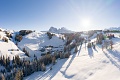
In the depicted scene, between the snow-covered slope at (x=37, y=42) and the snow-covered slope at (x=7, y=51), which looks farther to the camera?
the snow-covered slope at (x=37, y=42)

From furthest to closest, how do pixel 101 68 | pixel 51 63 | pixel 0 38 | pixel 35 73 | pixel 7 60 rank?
1. pixel 0 38
2. pixel 7 60
3. pixel 51 63
4. pixel 35 73
5. pixel 101 68

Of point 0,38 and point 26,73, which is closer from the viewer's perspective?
point 26,73

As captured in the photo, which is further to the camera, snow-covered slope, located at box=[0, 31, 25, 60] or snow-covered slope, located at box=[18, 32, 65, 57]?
snow-covered slope, located at box=[18, 32, 65, 57]

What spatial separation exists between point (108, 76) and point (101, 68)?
10.5 feet

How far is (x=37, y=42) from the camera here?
169ft

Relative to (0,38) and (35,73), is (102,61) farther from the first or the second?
(0,38)

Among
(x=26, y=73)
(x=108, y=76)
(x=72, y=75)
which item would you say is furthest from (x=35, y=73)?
(x=108, y=76)

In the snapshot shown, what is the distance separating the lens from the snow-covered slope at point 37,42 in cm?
4651

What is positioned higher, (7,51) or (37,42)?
(37,42)

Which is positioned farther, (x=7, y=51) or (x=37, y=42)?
(x=37, y=42)

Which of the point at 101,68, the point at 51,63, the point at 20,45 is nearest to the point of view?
the point at 101,68

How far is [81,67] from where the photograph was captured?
23.0 metres

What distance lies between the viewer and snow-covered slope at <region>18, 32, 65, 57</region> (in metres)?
46.5

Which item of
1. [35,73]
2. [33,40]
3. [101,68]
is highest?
[33,40]
